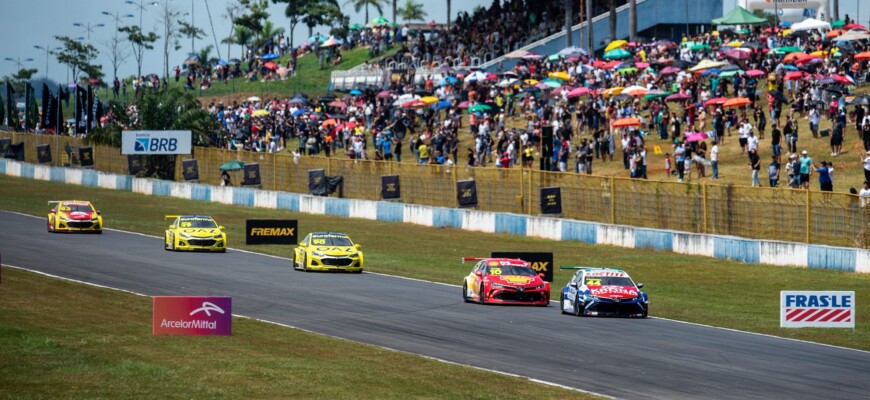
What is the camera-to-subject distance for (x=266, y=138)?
243 feet

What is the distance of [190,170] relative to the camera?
6631cm

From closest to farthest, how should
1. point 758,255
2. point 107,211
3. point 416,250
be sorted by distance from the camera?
point 758,255
point 416,250
point 107,211

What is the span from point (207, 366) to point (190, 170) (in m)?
48.4

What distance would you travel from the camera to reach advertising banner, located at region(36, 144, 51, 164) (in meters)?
75.9

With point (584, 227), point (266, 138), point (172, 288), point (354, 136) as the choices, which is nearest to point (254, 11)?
point (266, 138)

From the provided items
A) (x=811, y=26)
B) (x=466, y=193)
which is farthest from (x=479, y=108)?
(x=811, y=26)

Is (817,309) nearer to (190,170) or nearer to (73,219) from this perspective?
(73,219)

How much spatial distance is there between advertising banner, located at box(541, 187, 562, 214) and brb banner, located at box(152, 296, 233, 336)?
2591cm

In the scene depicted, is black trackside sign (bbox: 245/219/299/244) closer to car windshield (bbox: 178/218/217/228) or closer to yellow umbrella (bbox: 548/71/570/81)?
car windshield (bbox: 178/218/217/228)

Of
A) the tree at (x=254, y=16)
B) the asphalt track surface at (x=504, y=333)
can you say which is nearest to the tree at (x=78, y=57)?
the tree at (x=254, y=16)

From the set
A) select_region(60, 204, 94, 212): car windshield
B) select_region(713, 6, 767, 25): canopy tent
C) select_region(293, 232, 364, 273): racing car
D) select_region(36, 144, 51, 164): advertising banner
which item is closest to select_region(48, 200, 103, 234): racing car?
select_region(60, 204, 94, 212): car windshield

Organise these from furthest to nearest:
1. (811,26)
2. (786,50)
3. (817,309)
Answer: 1. (811,26)
2. (786,50)
3. (817,309)

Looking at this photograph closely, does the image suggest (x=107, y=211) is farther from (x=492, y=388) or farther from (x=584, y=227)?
(x=492, y=388)

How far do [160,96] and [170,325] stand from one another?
51.7m
